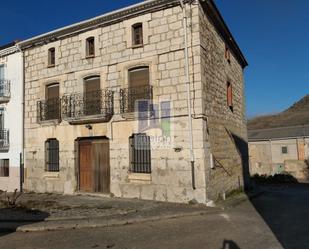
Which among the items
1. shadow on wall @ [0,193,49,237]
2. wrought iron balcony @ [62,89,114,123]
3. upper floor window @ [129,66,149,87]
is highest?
upper floor window @ [129,66,149,87]

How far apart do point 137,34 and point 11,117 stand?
812cm

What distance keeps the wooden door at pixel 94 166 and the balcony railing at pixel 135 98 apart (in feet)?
5.82

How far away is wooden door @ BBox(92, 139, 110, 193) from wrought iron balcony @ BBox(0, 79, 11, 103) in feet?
20.0

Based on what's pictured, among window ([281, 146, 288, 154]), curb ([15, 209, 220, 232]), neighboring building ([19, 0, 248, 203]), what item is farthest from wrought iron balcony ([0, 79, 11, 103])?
window ([281, 146, 288, 154])

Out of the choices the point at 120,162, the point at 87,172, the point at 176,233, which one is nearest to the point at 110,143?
the point at 120,162

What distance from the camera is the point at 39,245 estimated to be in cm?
680

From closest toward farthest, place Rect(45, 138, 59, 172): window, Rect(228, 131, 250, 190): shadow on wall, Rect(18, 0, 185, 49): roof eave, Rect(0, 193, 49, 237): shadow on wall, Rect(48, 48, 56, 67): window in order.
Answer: Rect(0, 193, 49, 237): shadow on wall, Rect(18, 0, 185, 49): roof eave, Rect(45, 138, 59, 172): window, Rect(48, 48, 56, 67): window, Rect(228, 131, 250, 190): shadow on wall

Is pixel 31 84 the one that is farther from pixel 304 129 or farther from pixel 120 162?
pixel 304 129

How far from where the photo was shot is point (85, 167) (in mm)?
13461

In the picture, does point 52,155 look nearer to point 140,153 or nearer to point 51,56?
point 51,56

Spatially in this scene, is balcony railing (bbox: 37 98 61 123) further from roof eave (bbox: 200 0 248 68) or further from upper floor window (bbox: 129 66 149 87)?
roof eave (bbox: 200 0 248 68)

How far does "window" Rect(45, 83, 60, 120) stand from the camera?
14.2 metres

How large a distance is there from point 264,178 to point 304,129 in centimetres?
1685

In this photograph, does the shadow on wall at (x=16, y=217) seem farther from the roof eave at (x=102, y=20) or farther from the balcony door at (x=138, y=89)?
the roof eave at (x=102, y=20)
